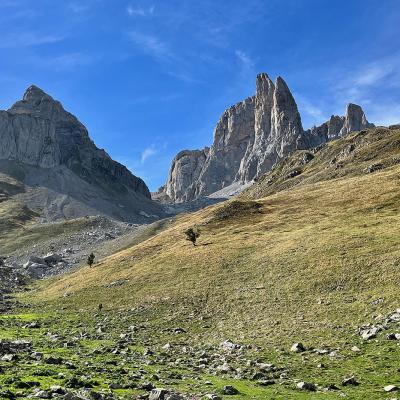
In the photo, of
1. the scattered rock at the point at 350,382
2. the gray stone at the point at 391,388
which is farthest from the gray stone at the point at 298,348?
the gray stone at the point at 391,388

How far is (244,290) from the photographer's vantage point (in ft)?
156

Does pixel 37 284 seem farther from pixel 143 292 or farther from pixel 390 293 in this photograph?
pixel 390 293

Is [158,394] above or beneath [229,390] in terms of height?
above

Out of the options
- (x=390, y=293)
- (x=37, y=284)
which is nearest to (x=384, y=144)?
(x=37, y=284)

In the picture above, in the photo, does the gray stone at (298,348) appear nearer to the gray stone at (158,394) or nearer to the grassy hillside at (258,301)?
the grassy hillside at (258,301)

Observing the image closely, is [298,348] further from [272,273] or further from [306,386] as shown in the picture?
[272,273]

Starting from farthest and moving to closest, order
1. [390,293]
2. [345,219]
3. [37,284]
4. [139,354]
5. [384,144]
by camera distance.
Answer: [384,144]
[37,284]
[345,219]
[390,293]
[139,354]

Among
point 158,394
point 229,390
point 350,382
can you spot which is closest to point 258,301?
point 350,382

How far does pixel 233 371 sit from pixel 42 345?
1331cm

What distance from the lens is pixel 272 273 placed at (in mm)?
51156

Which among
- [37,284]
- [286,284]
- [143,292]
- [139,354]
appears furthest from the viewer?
[37,284]

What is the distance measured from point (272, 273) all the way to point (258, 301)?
866 cm

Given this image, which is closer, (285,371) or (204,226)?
(285,371)

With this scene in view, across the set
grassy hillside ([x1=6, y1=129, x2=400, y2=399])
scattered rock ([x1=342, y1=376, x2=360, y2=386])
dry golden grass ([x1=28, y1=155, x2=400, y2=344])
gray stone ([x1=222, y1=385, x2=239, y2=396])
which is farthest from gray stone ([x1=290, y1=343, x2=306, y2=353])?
gray stone ([x1=222, y1=385, x2=239, y2=396])
